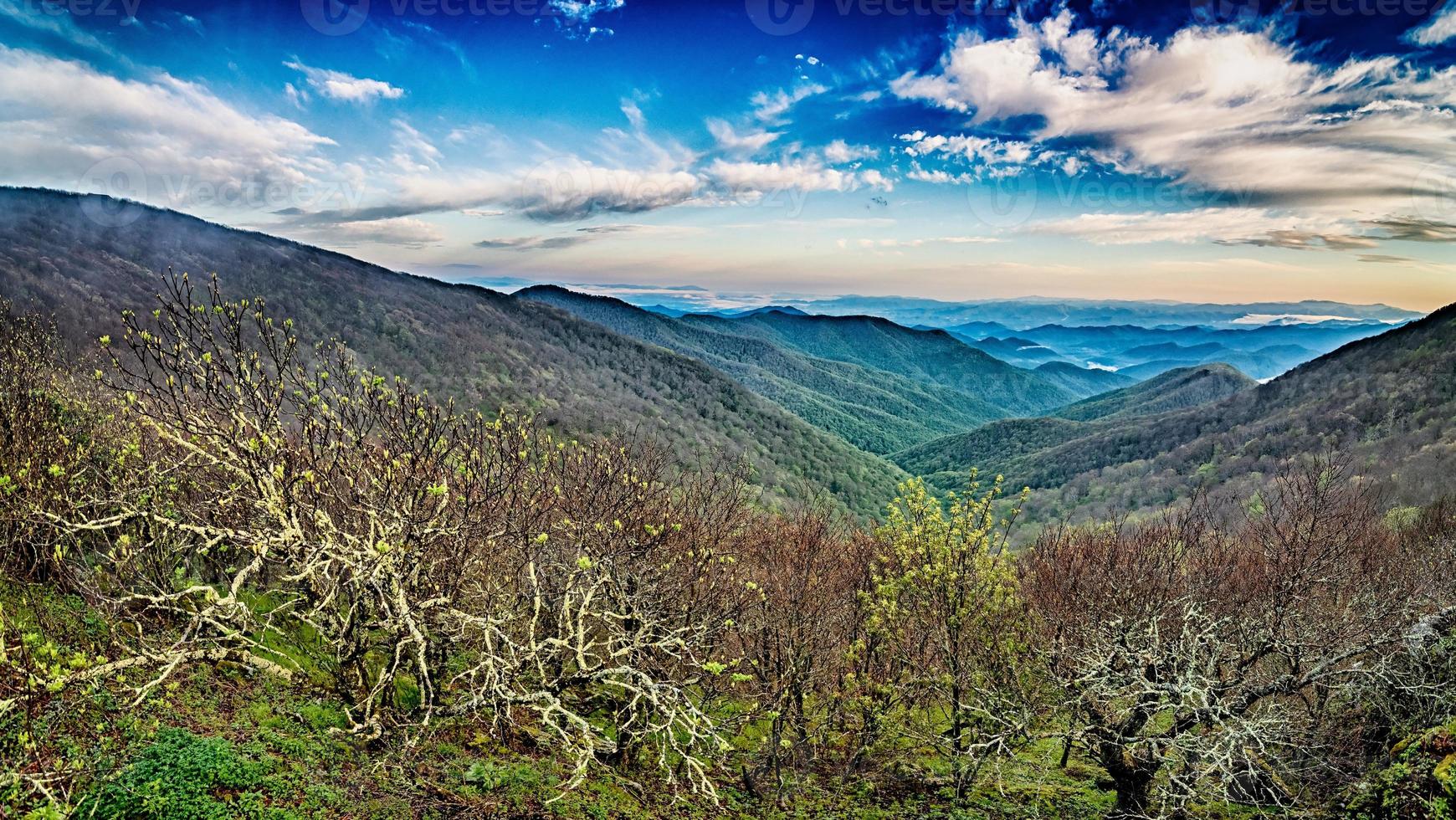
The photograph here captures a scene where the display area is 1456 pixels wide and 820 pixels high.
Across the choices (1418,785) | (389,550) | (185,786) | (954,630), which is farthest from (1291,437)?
(185,786)

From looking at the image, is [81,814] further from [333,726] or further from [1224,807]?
[1224,807]

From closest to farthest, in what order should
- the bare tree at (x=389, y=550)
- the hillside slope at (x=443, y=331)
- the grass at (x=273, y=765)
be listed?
the grass at (x=273, y=765) → the bare tree at (x=389, y=550) → the hillside slope at (x=443, y=331)

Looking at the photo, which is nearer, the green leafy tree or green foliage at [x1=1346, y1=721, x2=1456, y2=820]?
green foliage at [x1=1346, y1=721, x2=1456, y2=820]

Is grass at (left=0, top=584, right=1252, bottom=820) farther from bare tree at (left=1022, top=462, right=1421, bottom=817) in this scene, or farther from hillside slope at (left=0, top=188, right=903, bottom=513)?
hillside slope at (left=0, top=188, right=903, bottom=513)

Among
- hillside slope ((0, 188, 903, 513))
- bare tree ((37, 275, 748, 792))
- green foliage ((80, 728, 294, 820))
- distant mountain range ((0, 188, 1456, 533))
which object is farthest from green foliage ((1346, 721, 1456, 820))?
hillside slope ((0, 188, 903, 513))

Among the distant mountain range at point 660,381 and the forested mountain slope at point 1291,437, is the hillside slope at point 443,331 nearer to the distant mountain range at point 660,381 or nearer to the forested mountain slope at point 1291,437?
the distant mountain range at point 660,381

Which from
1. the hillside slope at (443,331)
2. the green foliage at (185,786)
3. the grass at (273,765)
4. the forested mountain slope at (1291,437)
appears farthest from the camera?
the hillside slope at (443,331)

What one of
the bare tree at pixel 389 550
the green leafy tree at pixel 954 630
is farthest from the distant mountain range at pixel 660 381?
the bare tree at pixel 389 550

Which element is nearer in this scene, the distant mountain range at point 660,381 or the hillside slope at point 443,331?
the distant mountain range at point 660,381

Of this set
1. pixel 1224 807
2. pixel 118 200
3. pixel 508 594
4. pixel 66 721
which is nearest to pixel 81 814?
pixel 66 721
